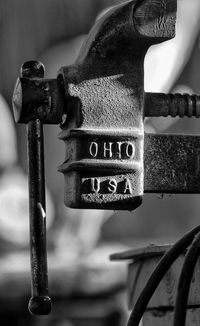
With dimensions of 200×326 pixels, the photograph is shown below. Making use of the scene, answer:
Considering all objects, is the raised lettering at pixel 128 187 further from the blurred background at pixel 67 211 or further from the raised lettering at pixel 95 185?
the blurred background at pixel 67 211

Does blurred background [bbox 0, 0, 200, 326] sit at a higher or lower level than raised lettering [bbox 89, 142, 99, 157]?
lower

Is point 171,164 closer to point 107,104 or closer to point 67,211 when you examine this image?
point 107,104

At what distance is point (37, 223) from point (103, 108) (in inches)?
5.1

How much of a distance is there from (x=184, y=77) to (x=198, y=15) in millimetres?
272

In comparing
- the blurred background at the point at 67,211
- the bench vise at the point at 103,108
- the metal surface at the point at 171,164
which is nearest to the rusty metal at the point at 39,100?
the bench vise at the point at 103,108

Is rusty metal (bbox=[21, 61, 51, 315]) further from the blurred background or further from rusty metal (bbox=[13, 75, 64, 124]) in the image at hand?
the blurred background

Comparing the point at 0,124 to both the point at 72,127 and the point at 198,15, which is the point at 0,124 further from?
the point at 72,127

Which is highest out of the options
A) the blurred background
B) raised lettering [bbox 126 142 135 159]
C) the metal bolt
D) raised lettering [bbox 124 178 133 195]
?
the metal bolt

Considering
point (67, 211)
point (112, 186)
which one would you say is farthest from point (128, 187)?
point (67, 211)

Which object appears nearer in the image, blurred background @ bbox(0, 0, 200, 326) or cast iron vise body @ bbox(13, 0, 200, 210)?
cast iron vise body @ bbox(13, 0, 200, 210)

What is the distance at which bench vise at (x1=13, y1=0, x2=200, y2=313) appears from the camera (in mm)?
804

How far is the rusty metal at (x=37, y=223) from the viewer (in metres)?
0.77

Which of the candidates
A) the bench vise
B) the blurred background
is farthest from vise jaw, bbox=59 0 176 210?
the blurred background

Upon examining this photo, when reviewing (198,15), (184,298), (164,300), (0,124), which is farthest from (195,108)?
(198,15)
